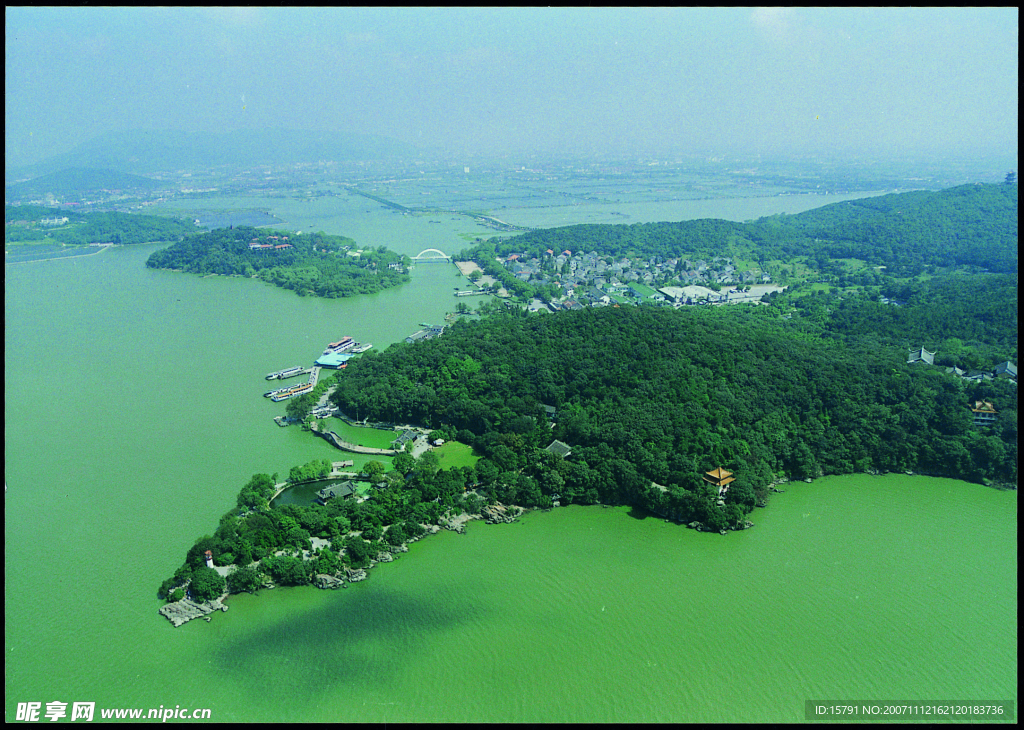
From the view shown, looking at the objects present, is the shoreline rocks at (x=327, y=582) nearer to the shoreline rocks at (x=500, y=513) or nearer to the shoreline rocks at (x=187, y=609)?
the shoreline rocks at (x=187, y=609)

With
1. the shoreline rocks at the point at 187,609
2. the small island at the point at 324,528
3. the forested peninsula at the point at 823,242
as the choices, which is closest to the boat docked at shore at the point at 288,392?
the small island at the point at 324,528

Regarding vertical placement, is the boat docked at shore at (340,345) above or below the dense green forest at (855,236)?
below

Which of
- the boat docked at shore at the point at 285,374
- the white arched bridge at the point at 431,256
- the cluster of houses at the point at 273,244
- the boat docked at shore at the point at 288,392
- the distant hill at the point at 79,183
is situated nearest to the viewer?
the boat docked at shore at the point at 288,392

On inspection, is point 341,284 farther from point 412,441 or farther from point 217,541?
point 217,541

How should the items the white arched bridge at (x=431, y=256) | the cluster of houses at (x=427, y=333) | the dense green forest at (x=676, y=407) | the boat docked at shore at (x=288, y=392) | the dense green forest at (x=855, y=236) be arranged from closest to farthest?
the dense green forest at (x=676, y=407)
the boat docked at shore at (x=288, y=392)
the cluster of houses at (x=427, y=333)
the dense green forest at (x=855, y=236)
the white arched bridge at (x=431, y=256)

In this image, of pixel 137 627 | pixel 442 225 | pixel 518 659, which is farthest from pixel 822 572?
pixel 442 225

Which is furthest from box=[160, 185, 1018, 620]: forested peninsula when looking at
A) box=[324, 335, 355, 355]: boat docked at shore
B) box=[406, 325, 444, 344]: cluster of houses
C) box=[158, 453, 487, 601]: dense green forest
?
box=[324, 335, 355, 355]: boat docked at shore
